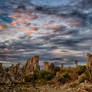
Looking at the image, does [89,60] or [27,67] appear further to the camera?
[27,67]

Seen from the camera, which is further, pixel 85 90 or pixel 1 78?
pixel 1 78

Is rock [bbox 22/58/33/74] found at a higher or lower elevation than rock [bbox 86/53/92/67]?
lower

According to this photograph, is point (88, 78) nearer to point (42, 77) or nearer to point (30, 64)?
point (42, 77)

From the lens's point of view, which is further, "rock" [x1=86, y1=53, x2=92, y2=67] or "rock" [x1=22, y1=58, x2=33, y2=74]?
"rock" [x1=22, y1=58, x2=33, y2=74]

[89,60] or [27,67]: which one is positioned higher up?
[89,60]

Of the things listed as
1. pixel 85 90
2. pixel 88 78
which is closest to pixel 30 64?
pixel 88 78

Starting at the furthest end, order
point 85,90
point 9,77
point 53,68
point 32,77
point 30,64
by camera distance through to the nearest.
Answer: point 30,64 → point 53,68 → point 9,77 → point 32,77 → point 85,90

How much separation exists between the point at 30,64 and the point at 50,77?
2972 inches

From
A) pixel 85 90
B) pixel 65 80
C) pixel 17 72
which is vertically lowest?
pixel 17 72

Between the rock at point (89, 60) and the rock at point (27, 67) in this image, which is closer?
the rock at point (89, 60)

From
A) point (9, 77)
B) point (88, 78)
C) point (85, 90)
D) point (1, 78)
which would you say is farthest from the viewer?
point (9, 77)

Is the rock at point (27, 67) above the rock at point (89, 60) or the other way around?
the other way around

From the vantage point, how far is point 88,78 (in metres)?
73.6

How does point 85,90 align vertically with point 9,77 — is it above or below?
above
